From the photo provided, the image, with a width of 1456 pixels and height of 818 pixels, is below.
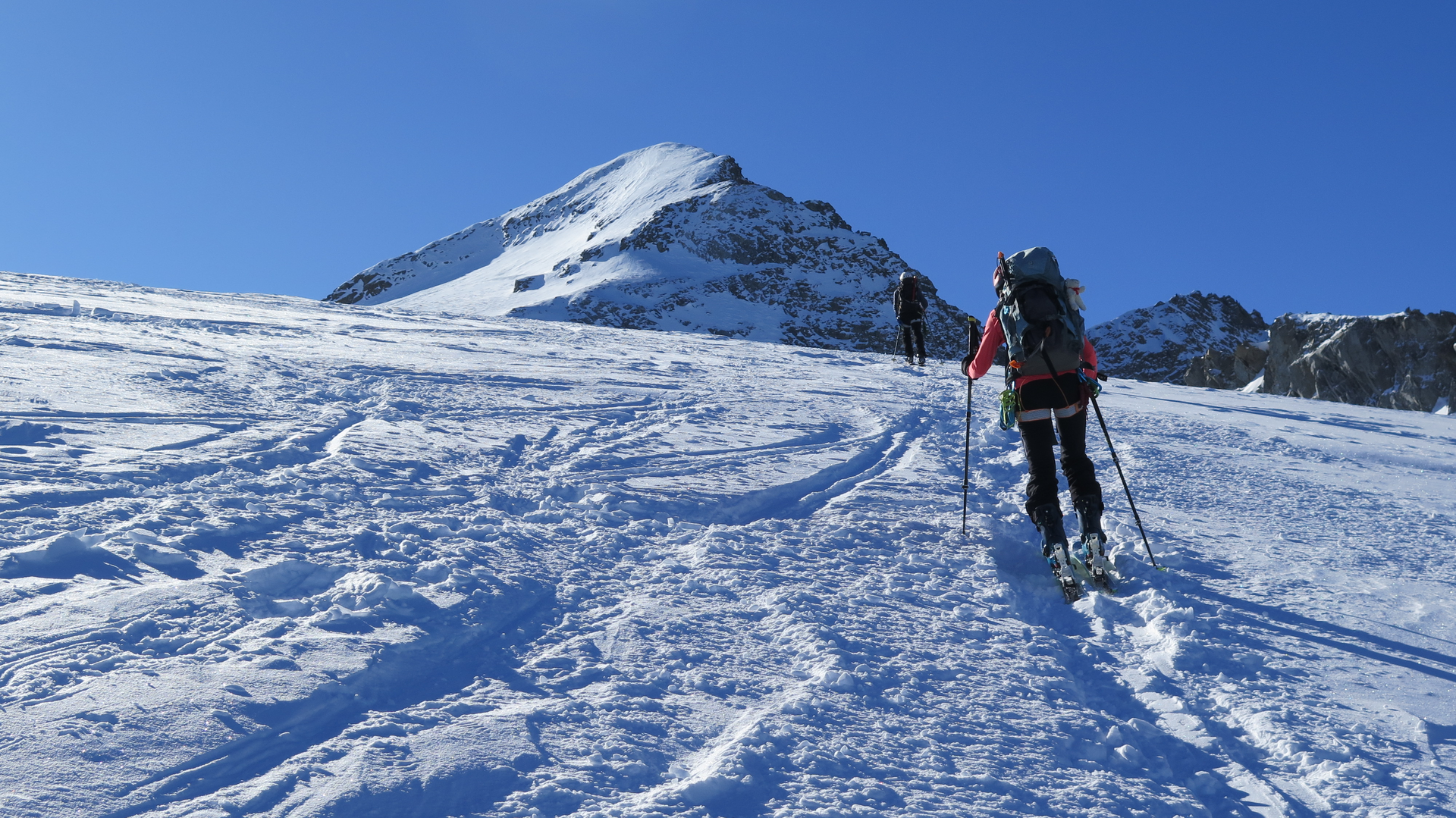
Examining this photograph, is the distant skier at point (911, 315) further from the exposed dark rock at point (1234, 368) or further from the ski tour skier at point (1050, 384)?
the exposed dark rock at point (1234, 368)

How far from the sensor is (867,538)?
5.44 m

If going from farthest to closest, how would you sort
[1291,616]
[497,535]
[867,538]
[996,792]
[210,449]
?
[210,449], [867,538], [497,535], [1291,616], [996,792]

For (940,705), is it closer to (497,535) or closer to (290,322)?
(497,535)

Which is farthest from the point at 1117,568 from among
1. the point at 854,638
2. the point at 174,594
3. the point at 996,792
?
the point at 174,594

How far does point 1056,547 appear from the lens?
4781 mm

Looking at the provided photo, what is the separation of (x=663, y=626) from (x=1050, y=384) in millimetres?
2637

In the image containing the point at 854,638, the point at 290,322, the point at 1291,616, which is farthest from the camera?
the point at 290,322

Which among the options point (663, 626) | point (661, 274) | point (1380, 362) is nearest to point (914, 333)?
point (663, 626)

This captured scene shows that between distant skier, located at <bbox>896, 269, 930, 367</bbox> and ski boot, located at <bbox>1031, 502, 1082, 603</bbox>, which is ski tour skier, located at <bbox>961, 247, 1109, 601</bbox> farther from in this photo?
distant skier, located at <bbox>896, 269, 930, 367</bbox>

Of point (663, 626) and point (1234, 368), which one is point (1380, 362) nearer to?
point (1234, 368)

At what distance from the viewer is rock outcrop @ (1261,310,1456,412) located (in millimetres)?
50719

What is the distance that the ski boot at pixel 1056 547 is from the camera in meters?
4.61

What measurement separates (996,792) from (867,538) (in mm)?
2713

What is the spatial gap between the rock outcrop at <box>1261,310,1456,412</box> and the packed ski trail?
54.0 metres
